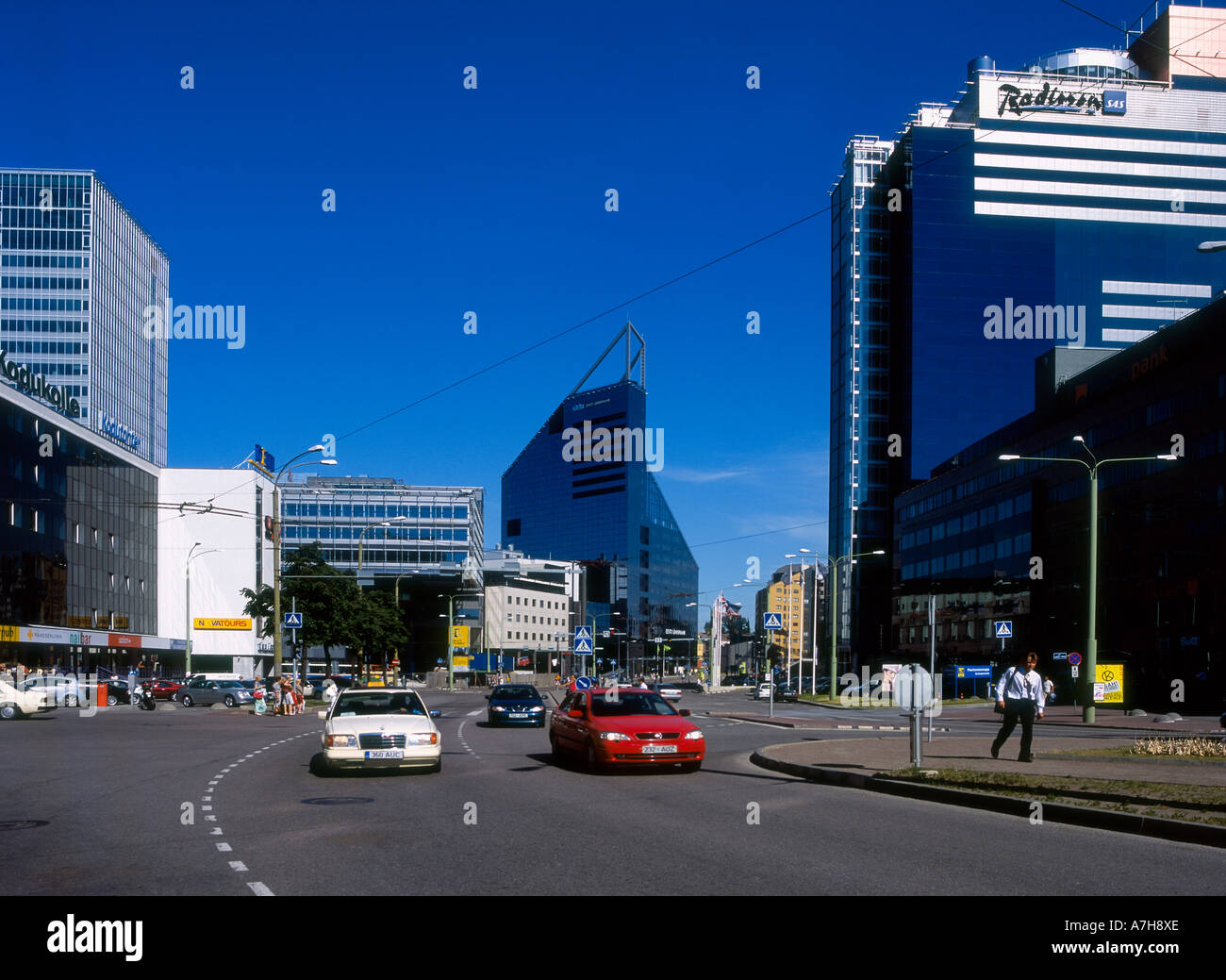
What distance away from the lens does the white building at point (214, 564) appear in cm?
9806

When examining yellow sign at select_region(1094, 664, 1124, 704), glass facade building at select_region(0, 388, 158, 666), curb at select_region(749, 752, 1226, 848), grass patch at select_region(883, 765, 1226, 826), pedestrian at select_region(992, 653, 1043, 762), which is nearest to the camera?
curb at select_region(749, 752, 1226, 848)

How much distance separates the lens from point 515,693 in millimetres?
34938

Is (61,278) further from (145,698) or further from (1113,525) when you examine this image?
(1113,525)

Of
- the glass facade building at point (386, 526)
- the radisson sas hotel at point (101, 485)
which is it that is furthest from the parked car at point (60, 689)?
the glass facade building at point (386, 526)

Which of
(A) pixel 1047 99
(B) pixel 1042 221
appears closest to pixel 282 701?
(B) pixel 1042 221

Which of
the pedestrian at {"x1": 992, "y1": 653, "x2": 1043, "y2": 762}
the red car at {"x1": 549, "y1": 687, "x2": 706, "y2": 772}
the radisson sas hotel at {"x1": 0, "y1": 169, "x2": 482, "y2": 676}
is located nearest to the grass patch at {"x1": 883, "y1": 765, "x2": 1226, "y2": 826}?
the pedestrian at {"x1": 992, "y1": 653, "x2": 1043, "y2": 762}

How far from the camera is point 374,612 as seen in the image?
208 feet

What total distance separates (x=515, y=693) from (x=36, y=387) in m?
50.5

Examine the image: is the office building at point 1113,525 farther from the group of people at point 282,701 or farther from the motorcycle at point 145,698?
the motorcycle at point 145,698

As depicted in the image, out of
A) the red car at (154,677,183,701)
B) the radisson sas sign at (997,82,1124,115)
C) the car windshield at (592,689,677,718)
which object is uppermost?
the radisson sas sign at (997,82,1124,115)

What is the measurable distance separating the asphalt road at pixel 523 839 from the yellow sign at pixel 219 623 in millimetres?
82869

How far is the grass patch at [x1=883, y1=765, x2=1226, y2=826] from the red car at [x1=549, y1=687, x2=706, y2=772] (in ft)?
11.1

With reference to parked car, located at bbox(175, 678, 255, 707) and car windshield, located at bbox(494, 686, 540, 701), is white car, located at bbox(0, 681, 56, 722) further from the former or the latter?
parked car, located at bbox(175, 678, 255, 707)

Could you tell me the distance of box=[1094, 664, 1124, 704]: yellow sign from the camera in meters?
44.3
